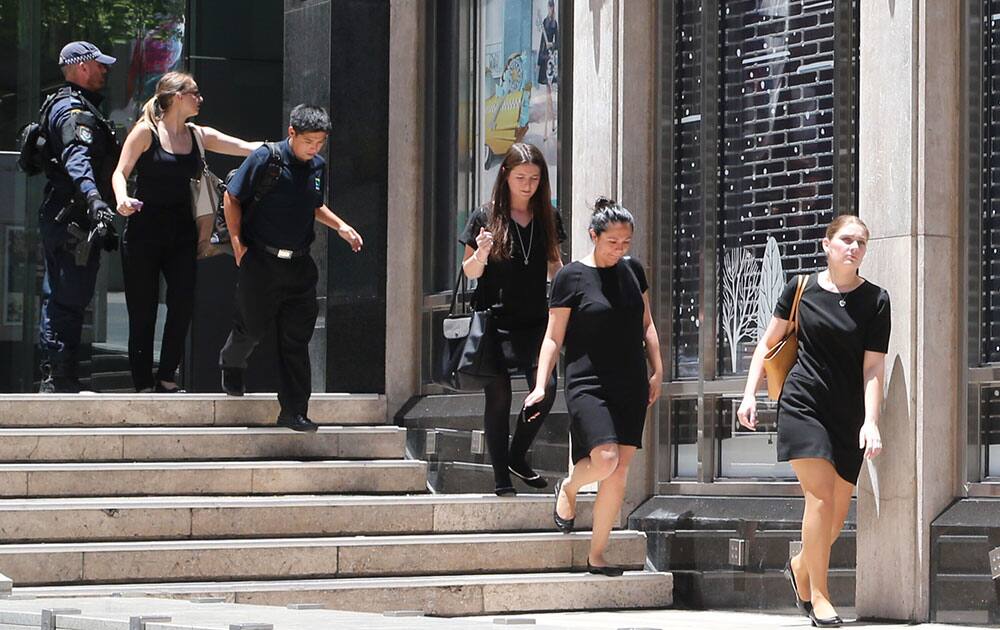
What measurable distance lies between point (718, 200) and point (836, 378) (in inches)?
86.3

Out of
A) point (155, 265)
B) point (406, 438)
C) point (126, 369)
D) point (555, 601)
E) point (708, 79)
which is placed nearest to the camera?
point (555, 601)

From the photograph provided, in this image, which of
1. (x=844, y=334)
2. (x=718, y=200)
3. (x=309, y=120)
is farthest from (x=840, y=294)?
(x=309, y=120)

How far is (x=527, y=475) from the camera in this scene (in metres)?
10.5

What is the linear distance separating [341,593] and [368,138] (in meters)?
4.39

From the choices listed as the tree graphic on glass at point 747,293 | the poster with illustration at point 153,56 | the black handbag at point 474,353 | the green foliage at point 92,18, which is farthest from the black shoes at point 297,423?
the green foliage at point 92,18

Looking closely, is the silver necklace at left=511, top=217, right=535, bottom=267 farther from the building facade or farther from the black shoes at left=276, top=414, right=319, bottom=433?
the black shoes at left=276, top=414, right=319, bottom=433

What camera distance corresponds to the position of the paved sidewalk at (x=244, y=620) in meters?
6.29

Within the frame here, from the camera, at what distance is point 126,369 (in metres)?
15.6

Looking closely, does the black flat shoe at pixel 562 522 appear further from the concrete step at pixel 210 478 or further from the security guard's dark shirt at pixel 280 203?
the security guard's dark shirt at pixel 280 203

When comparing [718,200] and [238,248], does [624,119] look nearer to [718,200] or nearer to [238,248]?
[718,200]

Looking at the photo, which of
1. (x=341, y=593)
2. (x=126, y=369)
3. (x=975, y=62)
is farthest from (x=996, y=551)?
(x=126, y=369)

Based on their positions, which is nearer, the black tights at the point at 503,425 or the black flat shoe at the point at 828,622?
the black flat shoe at the point at 828,622

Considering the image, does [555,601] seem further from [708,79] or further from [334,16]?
[334,16]

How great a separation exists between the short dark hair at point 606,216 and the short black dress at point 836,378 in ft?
4.19
